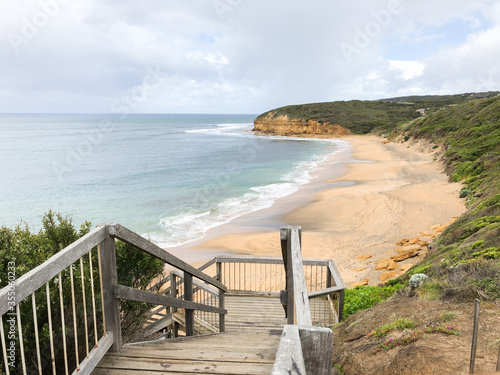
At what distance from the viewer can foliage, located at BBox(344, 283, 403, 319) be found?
824cm

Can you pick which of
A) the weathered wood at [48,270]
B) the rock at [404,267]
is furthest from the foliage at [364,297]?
the weathered wood at [48,270]

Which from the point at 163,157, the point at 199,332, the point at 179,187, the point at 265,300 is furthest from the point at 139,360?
the point at 163,157

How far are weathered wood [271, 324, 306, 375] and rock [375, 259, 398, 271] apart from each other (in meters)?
11.6

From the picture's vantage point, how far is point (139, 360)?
2.82 m

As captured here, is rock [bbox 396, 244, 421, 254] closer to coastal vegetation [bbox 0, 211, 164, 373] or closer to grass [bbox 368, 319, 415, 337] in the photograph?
grass [bbox 368, 319, 415, 337]

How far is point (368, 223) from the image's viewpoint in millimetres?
18812

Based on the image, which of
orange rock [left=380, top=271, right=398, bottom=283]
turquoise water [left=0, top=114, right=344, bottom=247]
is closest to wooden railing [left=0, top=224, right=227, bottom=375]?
orange rock [left=380, top=271, right=398, bottom=283]

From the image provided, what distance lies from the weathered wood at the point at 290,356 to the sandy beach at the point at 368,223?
10667 mm

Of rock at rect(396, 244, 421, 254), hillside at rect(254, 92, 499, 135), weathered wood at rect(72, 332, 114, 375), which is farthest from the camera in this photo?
hillside at rect(254, 92, 499, 135)

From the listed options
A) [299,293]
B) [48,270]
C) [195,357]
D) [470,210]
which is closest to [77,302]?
[195,357]

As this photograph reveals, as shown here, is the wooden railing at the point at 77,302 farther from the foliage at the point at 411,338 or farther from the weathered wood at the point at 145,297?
the foliage at the point at 411,338

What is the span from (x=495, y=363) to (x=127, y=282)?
18.5 feet

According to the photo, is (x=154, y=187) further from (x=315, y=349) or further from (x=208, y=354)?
(x=315, y=349)

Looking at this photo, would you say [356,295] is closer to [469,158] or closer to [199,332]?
[199,332]
